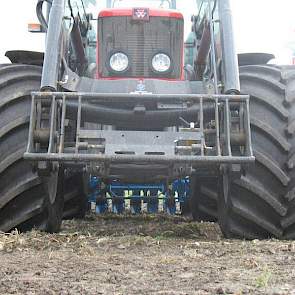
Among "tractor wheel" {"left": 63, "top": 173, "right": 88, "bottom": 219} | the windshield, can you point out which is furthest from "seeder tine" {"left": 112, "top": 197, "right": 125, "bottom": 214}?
the windshield

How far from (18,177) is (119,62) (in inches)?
59.3

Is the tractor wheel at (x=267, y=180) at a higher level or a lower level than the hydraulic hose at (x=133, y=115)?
lower

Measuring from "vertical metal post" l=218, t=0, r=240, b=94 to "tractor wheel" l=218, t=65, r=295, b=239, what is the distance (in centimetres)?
34

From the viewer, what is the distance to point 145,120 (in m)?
4.67

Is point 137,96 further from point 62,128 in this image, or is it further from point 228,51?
point 228,51

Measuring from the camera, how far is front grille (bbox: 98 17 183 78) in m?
5.38

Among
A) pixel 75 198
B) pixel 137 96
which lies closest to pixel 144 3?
pixel 137 96

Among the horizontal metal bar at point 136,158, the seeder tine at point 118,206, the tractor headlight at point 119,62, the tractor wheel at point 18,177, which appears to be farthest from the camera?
the seeder tine at point 118,206

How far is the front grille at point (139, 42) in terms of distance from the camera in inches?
212

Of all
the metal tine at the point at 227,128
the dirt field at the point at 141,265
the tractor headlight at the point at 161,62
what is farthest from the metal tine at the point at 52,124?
the tractor headlight at the point at 161,62

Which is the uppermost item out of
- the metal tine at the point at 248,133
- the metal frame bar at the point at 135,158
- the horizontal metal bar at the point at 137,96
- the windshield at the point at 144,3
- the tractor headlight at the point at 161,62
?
the windshield at the point at 144,3

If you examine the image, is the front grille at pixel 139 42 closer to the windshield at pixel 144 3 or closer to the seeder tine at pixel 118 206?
the windshield at pixel 144 3

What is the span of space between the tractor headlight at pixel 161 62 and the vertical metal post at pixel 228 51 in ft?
2.79

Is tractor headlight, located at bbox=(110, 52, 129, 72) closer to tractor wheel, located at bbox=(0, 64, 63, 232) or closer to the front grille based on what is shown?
the front grille
